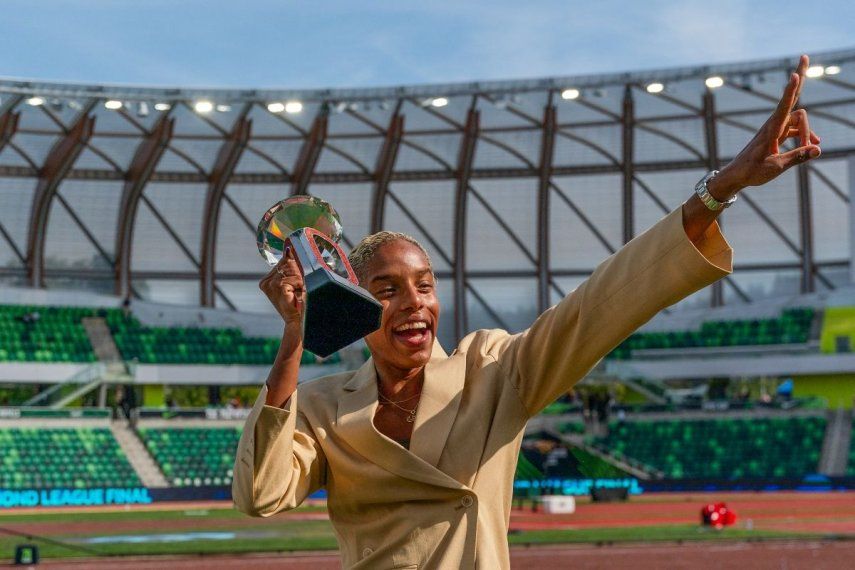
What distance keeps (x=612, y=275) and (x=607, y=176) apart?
157 ft

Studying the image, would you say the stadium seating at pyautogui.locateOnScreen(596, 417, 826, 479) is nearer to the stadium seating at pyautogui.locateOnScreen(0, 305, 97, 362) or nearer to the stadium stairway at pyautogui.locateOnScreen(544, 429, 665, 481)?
the stadium stairway at pyautogui.locateOnScreen(544, 429, 665, 481)

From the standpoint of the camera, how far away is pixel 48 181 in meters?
49.2

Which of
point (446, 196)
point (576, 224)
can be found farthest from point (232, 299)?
point (576, 224)

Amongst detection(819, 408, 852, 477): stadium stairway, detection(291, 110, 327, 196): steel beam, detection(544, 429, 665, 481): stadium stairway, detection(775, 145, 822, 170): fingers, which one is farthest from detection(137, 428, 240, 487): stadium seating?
detection(775, 145, 822, 170): fingers

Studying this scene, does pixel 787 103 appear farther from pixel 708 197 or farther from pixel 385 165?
pixel 385 165

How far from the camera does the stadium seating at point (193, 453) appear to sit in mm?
41281

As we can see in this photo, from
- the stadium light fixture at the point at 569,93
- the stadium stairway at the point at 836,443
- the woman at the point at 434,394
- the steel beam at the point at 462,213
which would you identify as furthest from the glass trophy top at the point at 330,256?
the stadium stairway at the point at 836,443

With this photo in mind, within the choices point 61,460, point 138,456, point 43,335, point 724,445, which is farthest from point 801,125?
point 43,335

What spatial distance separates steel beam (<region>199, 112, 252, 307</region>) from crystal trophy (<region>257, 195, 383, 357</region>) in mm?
41636

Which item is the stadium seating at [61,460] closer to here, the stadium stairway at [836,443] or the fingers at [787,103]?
the stadium stairway at [836,443]

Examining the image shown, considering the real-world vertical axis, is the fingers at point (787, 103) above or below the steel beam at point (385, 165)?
below

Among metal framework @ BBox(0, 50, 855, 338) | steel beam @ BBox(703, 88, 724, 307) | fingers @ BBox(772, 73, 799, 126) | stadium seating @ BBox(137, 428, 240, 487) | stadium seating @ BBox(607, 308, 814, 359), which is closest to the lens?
fingers @ BBox(772, 73, 799, 126)

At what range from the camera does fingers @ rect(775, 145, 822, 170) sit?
2771 millimetres

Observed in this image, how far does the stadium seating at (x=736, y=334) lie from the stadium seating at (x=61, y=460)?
20.4 meters
